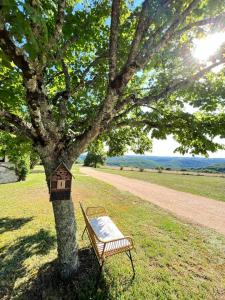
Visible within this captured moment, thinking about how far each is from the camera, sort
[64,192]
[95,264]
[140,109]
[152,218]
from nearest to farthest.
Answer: [64,192] → [95,264] → [140,109] → [152,218]

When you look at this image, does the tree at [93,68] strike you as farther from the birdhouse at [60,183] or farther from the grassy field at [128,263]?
the grassy field at [128,263]

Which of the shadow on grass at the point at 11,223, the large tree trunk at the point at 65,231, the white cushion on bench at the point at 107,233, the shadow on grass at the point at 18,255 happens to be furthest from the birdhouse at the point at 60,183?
the shadow on grass at the point at 11,223

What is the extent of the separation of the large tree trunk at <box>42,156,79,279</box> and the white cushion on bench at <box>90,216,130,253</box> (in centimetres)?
73

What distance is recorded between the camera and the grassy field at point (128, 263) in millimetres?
4801

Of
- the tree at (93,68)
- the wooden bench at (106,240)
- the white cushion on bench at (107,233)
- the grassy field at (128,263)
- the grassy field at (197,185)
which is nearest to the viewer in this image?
the tree at (93,68)

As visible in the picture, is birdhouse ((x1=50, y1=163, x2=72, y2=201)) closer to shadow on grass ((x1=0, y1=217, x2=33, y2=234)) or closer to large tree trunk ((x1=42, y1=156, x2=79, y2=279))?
large tree trunk ((x1=42, y1=156, x2=79, y2=279))

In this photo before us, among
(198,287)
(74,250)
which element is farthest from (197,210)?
(74,250)

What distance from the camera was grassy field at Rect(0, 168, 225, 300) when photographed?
4801 millimetres

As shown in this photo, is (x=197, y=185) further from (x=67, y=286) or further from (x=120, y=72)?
(x=120, y=72)

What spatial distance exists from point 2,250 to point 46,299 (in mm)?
3103

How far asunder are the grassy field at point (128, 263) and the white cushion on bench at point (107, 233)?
77 cm

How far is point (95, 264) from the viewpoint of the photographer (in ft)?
19.0

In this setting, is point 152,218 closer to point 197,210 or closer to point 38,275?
point 197,210

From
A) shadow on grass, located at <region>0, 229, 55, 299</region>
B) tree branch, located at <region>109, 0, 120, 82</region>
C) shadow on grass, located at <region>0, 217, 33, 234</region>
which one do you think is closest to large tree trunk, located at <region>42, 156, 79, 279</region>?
shadow on grass, located at <region>0, 229, 55, 299</region>
